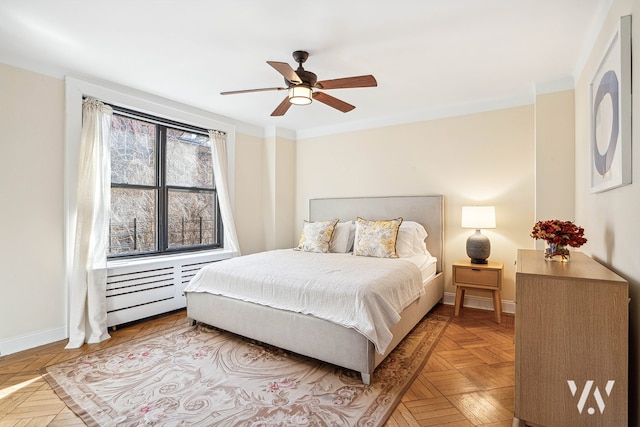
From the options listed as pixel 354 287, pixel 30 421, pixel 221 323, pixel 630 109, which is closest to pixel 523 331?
pixel 354 287

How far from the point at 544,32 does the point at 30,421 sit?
13.9ft

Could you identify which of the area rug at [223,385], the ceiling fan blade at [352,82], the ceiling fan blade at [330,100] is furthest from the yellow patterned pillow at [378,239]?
the ceiling fan blade at [352,82]

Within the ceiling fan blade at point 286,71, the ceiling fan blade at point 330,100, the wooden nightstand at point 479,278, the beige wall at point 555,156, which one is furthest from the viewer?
the wooden nightstand at point 479,278

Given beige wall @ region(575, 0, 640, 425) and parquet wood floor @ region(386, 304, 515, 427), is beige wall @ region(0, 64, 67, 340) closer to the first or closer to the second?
parquet wood floor @ region(386, 304, 515, 427)

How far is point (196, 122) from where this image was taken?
4.05 meters

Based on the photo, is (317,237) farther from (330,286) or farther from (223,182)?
(330,286)

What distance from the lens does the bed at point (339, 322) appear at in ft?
6.98

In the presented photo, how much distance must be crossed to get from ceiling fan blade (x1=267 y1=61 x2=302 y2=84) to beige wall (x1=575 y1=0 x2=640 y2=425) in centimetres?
187

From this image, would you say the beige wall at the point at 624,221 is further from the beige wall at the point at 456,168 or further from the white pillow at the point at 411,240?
the white pillow at the point at 411,240

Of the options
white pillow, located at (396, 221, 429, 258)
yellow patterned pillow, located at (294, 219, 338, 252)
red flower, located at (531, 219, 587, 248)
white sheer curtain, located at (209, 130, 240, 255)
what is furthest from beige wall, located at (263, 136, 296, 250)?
red flower, located at (531, 219, 587, 248)

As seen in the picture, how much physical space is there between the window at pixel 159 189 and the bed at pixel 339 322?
1.03 metres

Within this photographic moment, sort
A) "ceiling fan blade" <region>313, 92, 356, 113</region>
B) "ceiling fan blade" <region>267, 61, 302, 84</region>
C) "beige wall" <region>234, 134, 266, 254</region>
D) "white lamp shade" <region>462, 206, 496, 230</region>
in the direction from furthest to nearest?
"beige wall" <region>234, 134, 266, 254</region>
"white lamp shade" <region>462, 206, 496, 230</region>
"ceiling fan blade" <region>313, 92, 356, 113</region>
"ceiling fan blade" <region>267, 61, 302, 84</region>

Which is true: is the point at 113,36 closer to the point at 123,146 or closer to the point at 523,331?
the point at 123,146

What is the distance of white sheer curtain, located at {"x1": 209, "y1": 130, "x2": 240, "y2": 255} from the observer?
4242mm
